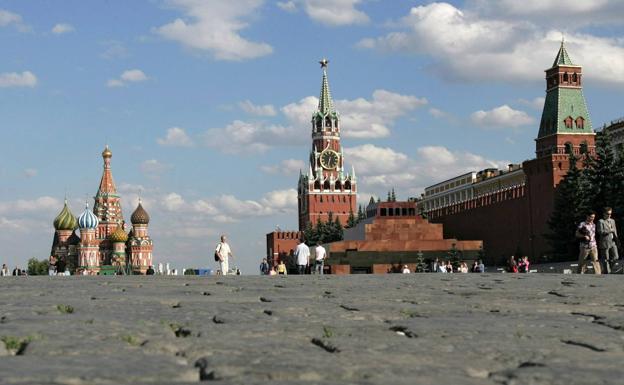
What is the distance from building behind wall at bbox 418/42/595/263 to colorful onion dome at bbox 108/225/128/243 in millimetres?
39130

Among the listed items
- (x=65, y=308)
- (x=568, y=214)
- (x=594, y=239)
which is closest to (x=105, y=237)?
(x=568, y=214)

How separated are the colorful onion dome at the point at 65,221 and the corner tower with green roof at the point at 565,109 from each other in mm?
55828

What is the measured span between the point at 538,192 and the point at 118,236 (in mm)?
54034

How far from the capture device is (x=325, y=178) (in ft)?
376

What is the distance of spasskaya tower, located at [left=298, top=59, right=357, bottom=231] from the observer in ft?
371

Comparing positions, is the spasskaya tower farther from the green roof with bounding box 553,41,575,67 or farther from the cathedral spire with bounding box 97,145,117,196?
the green roof with bounding box 553,41,575,67

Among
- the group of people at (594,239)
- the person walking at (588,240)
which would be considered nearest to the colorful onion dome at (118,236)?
the group of people at (594,239)

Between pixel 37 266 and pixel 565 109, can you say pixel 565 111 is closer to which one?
pixel 565 109

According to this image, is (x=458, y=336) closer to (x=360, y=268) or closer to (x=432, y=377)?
(x=432, y=377)

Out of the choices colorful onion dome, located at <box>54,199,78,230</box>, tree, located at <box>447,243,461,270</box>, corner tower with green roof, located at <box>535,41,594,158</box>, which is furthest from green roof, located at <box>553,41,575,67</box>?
colorful onion dome, located at <box>54,199,78,230</box>

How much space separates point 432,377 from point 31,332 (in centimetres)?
255

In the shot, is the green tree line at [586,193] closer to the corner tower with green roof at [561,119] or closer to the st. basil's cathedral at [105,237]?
the corner tower with green roof at [561,119]

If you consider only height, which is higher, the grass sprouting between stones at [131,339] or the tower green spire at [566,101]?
the tower green spire at [566,101]

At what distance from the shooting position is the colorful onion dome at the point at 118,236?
102 metres
